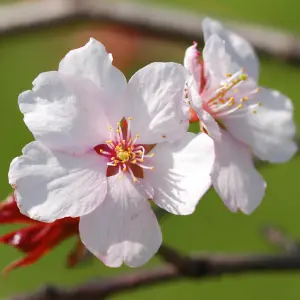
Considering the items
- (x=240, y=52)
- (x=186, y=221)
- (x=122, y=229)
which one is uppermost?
(x=240, y=52)

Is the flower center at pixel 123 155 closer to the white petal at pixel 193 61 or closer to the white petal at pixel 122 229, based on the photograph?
the white petal at pixel 122 229

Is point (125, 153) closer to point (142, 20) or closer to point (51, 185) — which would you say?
point (51, 185)

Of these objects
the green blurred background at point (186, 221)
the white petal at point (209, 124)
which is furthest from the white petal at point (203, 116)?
the green blurred background at point (186, 221)

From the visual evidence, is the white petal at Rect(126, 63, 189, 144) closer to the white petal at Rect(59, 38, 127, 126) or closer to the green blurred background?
the white petal at Rect(59, 38, 127, 126)

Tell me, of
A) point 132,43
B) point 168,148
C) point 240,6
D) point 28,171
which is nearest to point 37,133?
point 28,171

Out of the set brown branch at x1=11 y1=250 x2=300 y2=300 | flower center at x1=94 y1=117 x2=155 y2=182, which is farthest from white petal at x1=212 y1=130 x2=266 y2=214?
brown branch at x1=11 y1=250 x2=300 y2=300

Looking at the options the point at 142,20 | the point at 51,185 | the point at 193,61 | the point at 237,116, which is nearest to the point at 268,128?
the point at 237,116
